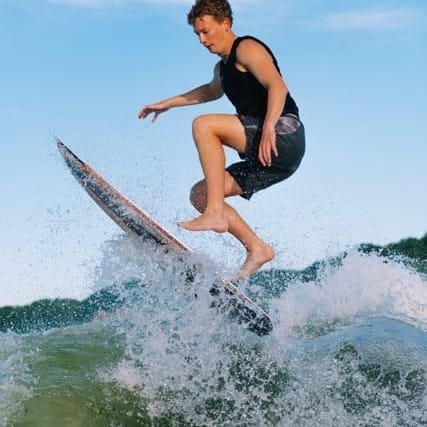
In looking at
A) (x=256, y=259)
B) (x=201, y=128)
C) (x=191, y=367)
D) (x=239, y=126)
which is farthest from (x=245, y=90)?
(x=191, y=367)

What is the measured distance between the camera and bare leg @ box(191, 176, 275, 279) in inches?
261

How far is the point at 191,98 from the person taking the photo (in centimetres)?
730

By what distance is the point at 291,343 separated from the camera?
7656 mm

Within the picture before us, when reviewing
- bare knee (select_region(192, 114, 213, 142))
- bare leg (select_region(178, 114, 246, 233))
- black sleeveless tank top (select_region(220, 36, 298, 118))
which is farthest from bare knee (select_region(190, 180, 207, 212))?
black sleeveless tank top (select_region(220, 36, 298, 118))

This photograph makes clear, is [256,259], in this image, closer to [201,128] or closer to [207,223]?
[207,223]

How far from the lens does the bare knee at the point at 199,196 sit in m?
6.62

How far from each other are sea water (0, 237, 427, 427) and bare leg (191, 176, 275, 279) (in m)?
0.35

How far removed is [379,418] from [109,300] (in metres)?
2.72

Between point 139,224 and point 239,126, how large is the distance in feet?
4.64

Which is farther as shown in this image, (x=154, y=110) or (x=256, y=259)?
(x=154, y=110)

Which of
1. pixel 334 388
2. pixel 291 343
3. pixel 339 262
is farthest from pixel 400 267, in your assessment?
pixel 334 388

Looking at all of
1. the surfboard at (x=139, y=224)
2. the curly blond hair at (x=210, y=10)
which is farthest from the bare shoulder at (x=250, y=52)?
the surfboard at (x=139, y=224)

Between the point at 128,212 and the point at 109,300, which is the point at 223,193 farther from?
the point at 109,300

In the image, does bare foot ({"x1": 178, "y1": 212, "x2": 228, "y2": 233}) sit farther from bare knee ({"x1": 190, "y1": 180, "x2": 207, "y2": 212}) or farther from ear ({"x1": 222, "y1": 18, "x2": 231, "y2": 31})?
ear ({"x1": 222, "y1": 18, "x2": 231, "y2": 31})
